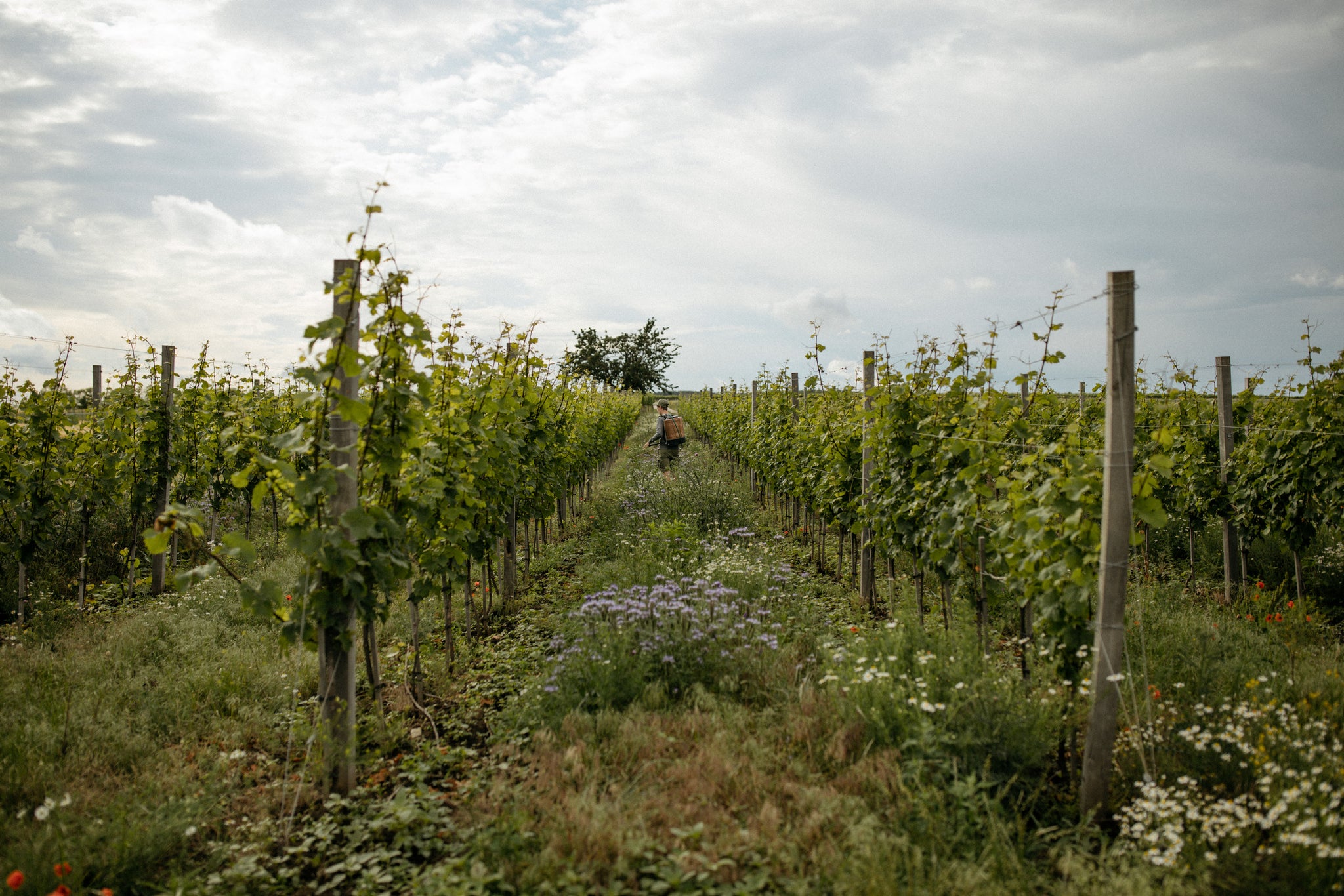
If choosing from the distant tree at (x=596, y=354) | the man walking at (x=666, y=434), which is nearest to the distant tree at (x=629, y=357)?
the distant tree at (x=596, y=354)

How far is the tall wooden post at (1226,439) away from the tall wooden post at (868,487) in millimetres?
3635

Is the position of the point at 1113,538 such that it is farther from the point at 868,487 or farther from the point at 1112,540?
the point at 868,487

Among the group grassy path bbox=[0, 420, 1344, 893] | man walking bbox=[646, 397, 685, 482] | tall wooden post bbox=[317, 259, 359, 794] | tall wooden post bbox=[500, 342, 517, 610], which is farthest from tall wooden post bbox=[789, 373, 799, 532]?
tall wooden post bbox=[317, 259, 359, 794]

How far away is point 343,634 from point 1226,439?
8.58 meters

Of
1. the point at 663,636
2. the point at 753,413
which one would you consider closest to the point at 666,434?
the point at 753,413

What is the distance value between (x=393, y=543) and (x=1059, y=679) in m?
3.83

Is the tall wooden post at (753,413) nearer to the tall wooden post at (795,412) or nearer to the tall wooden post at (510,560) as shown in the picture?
the tall wooden post at (795,412)

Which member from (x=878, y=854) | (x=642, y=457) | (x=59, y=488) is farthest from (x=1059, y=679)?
(x=642, y=457)

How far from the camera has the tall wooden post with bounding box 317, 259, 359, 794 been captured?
3545 millimetres

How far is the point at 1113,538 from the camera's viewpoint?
318 centimetres

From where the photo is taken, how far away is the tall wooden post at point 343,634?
3545 millimetres

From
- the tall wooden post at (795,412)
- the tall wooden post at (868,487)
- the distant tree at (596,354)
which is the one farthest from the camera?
the distant tree at (596,354)

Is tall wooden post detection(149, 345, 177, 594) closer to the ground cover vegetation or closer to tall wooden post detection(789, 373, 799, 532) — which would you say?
the ground cover vegetation

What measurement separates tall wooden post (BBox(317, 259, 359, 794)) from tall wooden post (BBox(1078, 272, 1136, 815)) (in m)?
3.66
